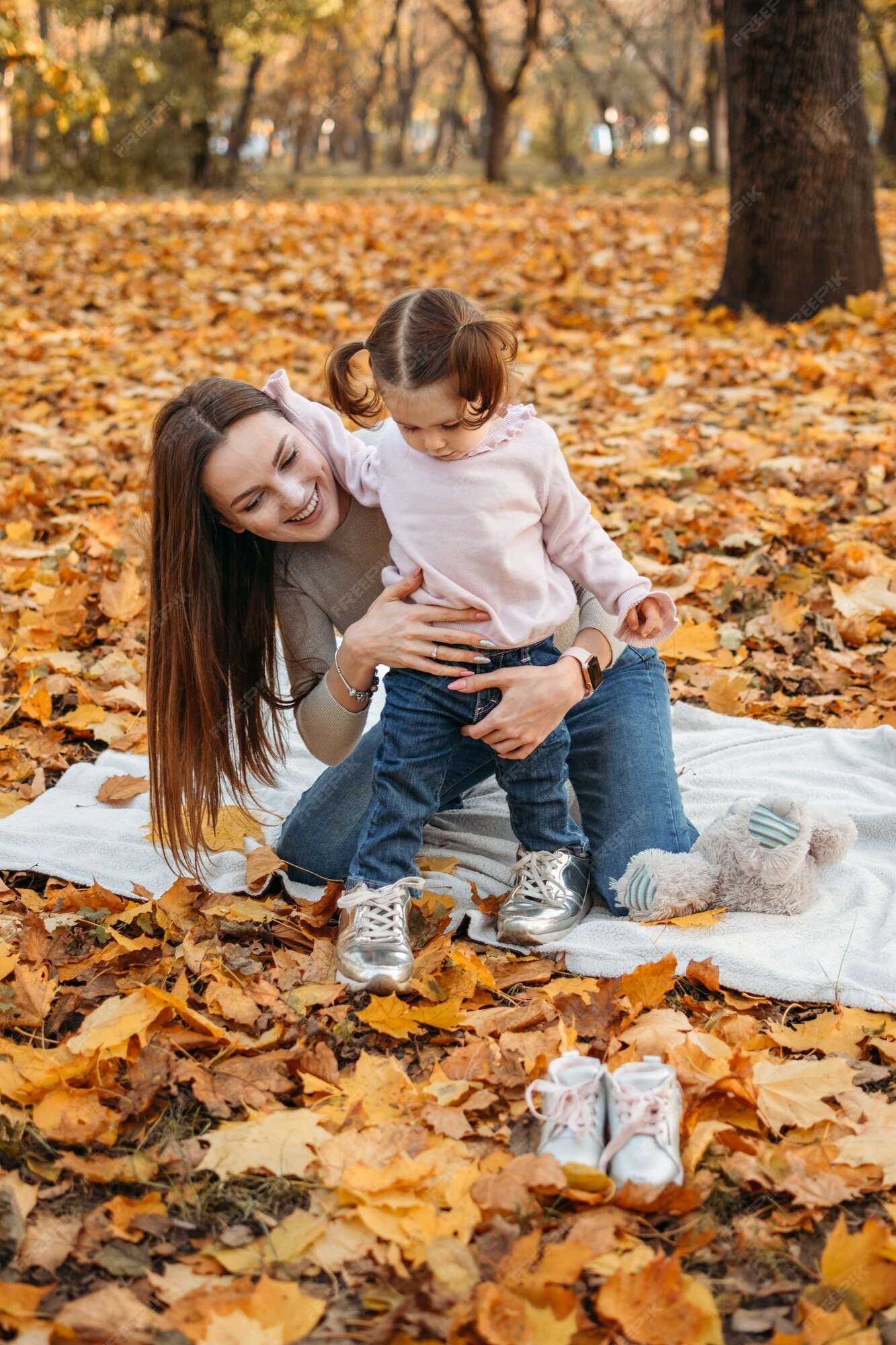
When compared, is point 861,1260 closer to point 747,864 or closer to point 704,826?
point 747,864

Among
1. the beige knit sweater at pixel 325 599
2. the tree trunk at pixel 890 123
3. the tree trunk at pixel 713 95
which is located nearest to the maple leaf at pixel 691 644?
the beige knit sweater at pixel 325 599

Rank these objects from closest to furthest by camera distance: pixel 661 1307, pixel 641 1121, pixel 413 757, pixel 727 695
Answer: pixel 661 1307 → pixel 641 1121 → pixel 413 757 → pixel 727 695

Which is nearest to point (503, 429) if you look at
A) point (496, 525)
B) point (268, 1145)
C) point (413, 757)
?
point (496, 525)

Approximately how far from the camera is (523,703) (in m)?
2.21

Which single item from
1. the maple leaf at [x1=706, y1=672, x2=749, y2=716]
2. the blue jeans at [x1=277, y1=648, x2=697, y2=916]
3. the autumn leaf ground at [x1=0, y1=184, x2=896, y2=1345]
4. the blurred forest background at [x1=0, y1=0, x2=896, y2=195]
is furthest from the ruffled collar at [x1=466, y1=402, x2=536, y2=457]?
the blurred forest background at [x1=0, y1=0, x2=896, y2=195]

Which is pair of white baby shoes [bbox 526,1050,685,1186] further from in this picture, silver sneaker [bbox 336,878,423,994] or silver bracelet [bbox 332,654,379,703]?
silver bracelet [bbox 332,654,379,703]

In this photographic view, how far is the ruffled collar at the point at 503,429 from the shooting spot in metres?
2.17

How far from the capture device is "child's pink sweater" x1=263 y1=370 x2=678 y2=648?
217 centimetres

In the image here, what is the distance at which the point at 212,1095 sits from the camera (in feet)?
6.12

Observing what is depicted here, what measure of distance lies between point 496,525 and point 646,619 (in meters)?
0.39

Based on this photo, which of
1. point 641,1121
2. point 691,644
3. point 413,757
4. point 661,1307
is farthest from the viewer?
point 691,644

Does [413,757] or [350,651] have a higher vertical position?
[350,651]

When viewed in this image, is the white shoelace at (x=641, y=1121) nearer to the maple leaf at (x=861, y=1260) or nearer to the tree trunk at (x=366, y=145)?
the maple leaf at (x=861, y=1260)

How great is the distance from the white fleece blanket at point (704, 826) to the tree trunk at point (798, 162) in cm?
457
